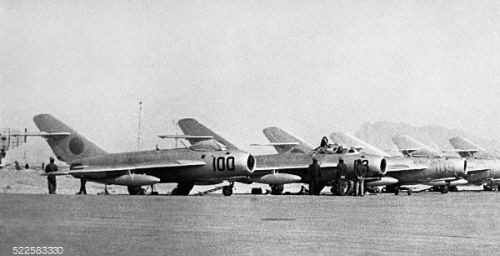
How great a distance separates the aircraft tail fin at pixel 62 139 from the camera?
24.2 meters

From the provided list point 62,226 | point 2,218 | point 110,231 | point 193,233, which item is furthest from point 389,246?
point 2,218

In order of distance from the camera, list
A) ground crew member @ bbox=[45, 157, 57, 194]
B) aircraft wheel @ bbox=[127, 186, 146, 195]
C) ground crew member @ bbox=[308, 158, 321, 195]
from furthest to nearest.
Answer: aircraft wheel @ bbox=[127, 186, 146, 195]
ground crew member @ bbox=[308, 158, 321, 195]
ground crew member @ bbox=[45, 157, 57, 194]

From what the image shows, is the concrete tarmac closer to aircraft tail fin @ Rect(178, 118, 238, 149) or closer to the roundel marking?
the roundel marking

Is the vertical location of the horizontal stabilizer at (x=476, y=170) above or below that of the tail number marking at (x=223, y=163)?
below

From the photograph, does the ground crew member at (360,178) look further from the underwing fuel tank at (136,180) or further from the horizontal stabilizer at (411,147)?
the horizontal stabilizer at (411,147)

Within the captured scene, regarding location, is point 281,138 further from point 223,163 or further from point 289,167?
Answer: point 223,163

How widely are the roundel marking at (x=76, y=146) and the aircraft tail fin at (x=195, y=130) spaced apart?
5.29 meters

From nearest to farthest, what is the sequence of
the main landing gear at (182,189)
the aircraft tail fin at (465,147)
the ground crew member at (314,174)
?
the ground crew member at (314,174) → the main landing gear at (182,189) → the aircraft tail fin at (465,147)

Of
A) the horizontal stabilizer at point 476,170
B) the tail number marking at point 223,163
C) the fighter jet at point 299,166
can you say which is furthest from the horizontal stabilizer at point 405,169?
the tail number marking at point 223,163

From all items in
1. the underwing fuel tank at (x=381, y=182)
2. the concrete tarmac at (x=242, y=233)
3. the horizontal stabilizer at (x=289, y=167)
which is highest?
the concrete tarmac at (x=242, y=233)

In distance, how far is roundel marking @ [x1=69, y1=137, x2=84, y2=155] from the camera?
959 inches

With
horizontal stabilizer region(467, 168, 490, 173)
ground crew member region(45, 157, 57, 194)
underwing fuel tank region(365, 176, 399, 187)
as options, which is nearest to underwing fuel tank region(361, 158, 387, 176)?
underwing fuel tank region(365, 176, 399, 187)

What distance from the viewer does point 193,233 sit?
781cm

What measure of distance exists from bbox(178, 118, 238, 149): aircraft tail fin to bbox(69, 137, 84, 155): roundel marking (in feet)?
17.4
